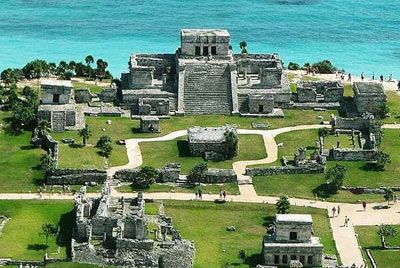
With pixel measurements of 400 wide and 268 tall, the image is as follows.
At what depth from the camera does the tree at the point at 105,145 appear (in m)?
130

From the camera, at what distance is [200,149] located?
429 ft

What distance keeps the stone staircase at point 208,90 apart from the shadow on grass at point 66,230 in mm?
32974

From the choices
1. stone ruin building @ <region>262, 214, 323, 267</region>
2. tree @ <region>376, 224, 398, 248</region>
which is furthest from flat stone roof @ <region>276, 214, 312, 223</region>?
tree @ <region>376, 224, 398, 248</region>

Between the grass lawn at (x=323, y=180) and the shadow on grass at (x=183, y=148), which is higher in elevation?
the shadow on grass at (x=183, y=148)

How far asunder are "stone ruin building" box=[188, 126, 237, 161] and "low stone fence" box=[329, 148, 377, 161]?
10.5 m

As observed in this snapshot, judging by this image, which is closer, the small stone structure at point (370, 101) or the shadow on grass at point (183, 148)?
the shadow on grass at point (183, 148)

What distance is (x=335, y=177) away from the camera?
401 feet

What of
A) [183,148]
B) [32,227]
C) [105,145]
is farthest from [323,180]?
[32,227]

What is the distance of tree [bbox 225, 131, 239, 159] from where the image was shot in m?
130

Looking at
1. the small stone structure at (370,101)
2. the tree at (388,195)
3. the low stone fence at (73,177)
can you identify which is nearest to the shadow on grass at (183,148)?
the low stone fence at (73,177)

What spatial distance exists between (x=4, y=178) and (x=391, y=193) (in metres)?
37.7

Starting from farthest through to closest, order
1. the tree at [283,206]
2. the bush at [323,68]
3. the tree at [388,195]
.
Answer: the bush at [323,68], the tree at [388,195], the tree at [283,206]

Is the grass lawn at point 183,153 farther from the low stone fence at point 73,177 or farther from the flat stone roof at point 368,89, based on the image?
the flat stone roof at point 368,89

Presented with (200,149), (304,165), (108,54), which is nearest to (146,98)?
(200,149)
